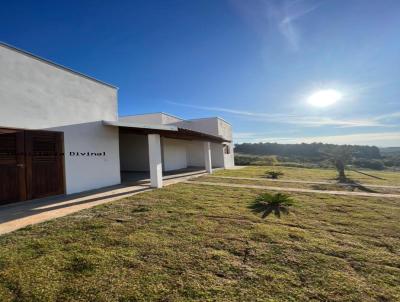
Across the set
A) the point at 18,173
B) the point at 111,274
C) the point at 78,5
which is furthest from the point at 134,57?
the point at 111,274

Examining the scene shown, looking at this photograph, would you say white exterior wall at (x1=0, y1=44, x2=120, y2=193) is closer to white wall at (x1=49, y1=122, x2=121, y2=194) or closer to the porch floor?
white wall at (x1=49, y1=122, x2=121, y2=194)

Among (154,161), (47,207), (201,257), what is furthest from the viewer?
(154,161)

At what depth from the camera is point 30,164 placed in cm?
745

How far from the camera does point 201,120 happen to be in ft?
80.0

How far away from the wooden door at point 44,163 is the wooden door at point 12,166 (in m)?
0.18

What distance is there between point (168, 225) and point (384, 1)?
9856mm

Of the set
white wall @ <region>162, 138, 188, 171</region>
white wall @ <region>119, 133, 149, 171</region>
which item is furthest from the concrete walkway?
white wall @ <region>162, 138, 188, 171</region>

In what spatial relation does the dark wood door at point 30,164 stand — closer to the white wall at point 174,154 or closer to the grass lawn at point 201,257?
the grass lawn at point 201,257

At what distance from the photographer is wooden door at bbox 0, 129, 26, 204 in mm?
6715

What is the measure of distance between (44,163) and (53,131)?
1215 mm

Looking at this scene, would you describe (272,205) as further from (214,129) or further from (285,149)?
(285,149)

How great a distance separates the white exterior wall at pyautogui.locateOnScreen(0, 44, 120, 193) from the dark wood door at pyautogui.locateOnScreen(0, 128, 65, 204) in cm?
27

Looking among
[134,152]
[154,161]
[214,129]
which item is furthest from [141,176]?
[214,129]

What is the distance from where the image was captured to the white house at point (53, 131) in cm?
685
